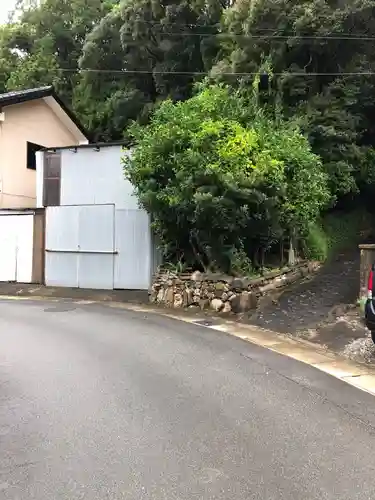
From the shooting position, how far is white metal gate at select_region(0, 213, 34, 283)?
58.9ft

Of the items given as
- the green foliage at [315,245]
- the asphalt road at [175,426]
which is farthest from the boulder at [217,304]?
the green foliage at [315,245]

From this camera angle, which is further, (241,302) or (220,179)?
(241,302)

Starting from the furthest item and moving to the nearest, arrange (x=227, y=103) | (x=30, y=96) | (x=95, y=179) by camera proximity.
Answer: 1. (x=30, y=96)
2. (x=95, y=179)
3. (x=227, y=103)

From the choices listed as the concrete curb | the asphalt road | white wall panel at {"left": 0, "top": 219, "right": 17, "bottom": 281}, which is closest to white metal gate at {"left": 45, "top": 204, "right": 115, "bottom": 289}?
white wall panel at {"left": 0, "top": 219, "right": 17, "bottom": 281}

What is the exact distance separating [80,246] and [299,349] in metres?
9.83

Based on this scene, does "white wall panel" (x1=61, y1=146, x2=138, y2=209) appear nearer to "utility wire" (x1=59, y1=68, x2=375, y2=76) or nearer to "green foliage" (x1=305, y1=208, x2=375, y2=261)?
"utility wire" (x1=59, y1=68, x2=375, y2=76)

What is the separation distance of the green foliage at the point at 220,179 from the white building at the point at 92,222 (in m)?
1.71

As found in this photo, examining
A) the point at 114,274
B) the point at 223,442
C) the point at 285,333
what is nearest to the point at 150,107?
the point at 114,274

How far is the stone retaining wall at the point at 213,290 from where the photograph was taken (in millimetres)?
12656

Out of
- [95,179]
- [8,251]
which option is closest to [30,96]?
[8,251]

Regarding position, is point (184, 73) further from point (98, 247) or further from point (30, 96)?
point (98, 247)

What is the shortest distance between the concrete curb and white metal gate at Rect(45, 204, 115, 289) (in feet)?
11.0

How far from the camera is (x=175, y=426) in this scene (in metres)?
4.80

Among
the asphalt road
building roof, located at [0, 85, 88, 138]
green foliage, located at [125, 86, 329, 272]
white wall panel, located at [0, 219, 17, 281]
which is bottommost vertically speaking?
the asphalt road
